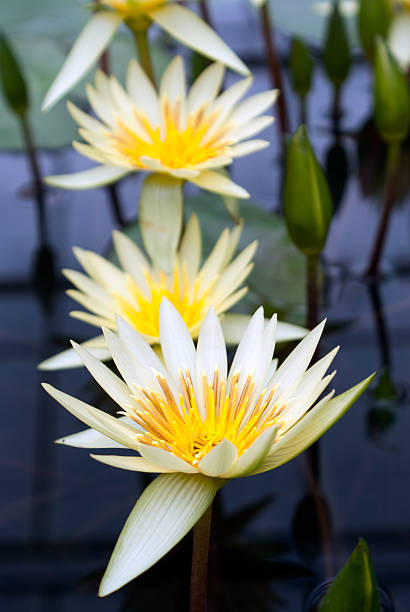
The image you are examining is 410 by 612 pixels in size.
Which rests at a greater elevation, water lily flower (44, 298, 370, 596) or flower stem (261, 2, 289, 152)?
flower stem (261, 2, 289, 152)

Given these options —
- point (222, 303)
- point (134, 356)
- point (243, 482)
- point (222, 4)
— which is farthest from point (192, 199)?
point (222, 4)

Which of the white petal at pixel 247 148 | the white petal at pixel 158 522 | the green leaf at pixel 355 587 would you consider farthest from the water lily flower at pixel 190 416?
the white petal at pixel 247 148

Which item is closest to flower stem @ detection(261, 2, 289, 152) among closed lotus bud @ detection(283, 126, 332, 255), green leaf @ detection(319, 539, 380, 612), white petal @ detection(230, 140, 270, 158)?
white petal @ detection(230, 140, 270, 158)

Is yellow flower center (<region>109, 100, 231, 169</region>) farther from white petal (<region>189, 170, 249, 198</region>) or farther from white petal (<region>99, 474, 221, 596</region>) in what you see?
white petal (<region>99, 474, 221, 596</region>)

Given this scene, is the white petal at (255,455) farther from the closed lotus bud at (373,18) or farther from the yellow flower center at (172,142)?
the closed lotus bud at (373,18)

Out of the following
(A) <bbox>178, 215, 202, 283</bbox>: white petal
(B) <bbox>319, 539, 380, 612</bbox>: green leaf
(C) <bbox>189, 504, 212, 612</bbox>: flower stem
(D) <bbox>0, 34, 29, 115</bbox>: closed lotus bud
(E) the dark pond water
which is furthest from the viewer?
(D) <bbox>0, 34, 29, 115</bbox>: closed lotus bud

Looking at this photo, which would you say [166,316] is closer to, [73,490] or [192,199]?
[73,490]

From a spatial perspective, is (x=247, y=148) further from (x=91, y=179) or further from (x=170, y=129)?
(x=91, y=179)

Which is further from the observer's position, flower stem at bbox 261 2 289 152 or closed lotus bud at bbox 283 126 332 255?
flower stem at bbox 261 2 289 152
